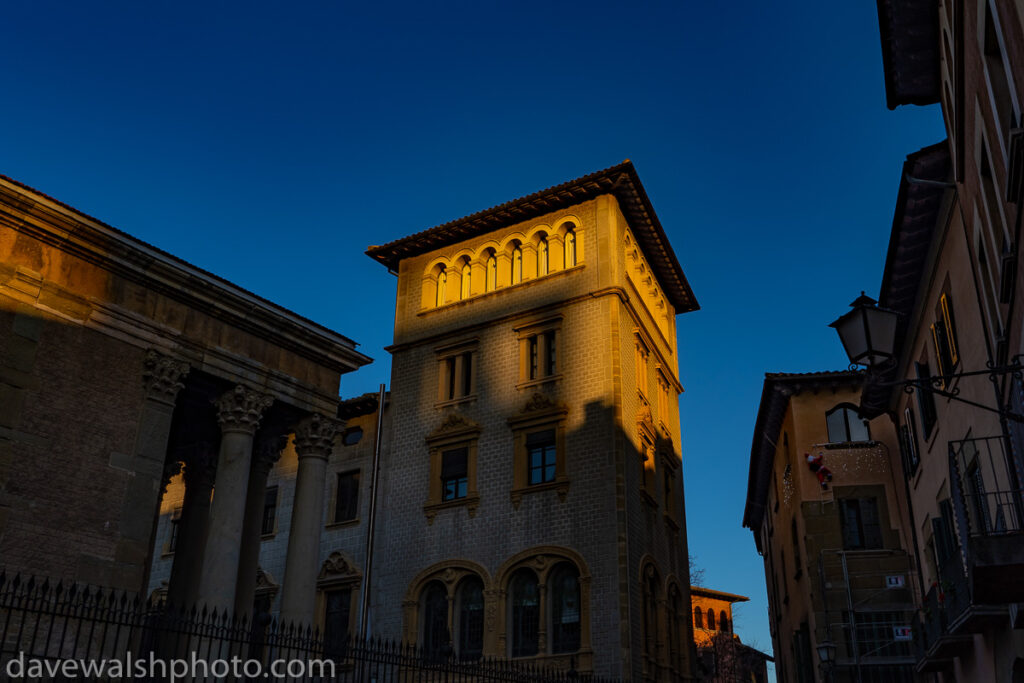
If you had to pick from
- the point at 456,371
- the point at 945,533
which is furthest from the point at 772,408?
the point at 945,533

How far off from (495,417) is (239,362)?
503 inches

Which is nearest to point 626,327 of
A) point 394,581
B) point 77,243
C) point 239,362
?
point 394,581

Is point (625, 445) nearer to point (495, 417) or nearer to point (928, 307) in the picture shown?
point (495, 417)

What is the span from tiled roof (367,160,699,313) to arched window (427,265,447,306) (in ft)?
3.60

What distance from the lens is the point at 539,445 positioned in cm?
2938

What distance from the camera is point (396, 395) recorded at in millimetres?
33094

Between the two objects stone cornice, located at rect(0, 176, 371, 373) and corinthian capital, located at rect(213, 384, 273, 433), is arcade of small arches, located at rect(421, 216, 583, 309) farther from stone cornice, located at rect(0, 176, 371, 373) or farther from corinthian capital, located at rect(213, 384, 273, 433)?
corinthian capital, located at rect(213, 384, 273, 433)

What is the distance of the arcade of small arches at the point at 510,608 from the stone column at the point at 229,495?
36.2 feet

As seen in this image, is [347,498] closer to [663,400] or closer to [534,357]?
[534,357]

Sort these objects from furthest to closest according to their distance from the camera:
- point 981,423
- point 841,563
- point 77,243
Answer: point 841,563
point 77,243
point 981,423

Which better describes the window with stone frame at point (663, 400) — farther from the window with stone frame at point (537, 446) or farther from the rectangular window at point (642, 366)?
the window with stone frame at point (537, 446)

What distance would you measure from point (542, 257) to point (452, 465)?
27.1 feet

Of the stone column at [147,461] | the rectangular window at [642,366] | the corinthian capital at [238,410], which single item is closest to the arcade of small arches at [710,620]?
the rectangular window at [642,366]

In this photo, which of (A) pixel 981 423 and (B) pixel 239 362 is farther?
(B) pixel 239 362
